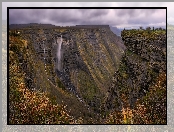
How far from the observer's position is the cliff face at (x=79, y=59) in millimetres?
7535

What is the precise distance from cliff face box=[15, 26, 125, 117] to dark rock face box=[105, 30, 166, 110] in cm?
9

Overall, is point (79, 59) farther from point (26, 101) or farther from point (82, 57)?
point (26, 101)

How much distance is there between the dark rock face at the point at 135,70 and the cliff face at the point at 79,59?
3.7 inches

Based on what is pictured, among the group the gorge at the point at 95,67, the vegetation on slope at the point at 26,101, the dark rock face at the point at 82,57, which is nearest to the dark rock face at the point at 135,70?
the gorge at the point at 95,67

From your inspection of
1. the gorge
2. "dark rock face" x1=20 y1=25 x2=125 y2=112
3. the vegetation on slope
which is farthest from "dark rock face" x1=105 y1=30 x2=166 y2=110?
the vegetation on slope

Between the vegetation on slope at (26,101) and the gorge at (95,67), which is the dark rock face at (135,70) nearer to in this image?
the gorge at (95,67)

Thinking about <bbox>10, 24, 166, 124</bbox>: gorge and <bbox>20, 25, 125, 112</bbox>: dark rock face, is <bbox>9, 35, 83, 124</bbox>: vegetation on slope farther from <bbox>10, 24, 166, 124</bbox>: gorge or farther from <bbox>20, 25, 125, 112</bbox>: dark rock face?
<bbox>20, 25, 125, 112</bbox>: dark rock face

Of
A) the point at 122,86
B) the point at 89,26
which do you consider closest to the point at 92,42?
the point at 89,26

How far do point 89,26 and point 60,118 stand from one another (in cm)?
127

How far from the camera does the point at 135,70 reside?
25.0 ft

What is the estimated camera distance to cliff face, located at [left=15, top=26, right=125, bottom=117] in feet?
24.7

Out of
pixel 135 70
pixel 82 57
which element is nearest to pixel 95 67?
pixel 82 57

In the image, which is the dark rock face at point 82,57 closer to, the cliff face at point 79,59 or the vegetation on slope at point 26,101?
the cliff face at point 79,59

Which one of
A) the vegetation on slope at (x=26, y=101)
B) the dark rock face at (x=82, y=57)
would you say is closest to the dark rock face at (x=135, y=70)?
the dark rock face at (x=82, y=57)
